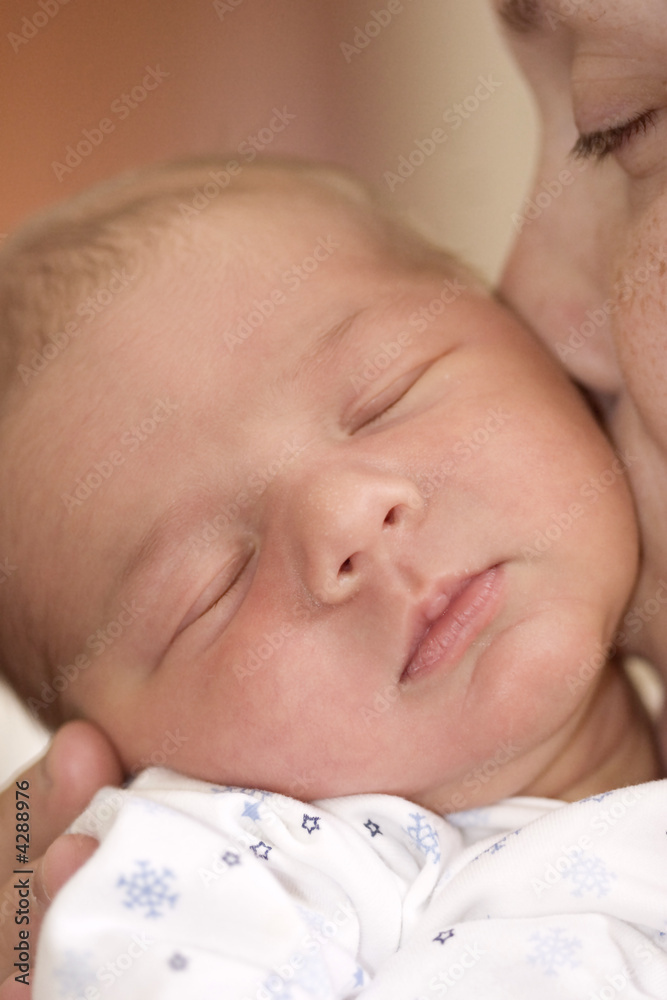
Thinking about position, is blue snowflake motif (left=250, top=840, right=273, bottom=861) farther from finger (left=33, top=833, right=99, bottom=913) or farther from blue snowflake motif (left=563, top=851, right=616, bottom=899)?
blue snowflake motif (left=563, top=851, right=616, bottom=899)

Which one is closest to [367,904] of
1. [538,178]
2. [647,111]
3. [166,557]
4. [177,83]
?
[166,557]


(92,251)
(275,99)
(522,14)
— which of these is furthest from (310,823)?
(275,99)

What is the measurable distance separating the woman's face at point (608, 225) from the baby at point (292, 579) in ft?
0.18

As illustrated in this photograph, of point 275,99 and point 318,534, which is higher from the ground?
point 275,99

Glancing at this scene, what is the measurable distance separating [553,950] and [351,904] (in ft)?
0.56

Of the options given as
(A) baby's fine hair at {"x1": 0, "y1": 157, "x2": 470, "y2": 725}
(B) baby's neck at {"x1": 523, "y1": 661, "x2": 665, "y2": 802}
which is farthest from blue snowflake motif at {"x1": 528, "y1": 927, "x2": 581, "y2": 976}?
(A) baby's fine hair at {"x1": 0, "y1": 157, "x2": 470, "y2": 725}

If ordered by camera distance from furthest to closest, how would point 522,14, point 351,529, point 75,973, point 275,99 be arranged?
point 275,99
point 522,14
point 351,529
point 75,973

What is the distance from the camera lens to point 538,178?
117cm

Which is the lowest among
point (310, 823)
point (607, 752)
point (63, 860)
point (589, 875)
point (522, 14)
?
point (607, 752)

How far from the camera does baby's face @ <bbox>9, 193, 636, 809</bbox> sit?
844 mm

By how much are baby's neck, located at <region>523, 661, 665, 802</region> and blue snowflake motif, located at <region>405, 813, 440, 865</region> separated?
157 mm

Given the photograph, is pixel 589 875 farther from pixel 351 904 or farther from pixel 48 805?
pixel 48 805

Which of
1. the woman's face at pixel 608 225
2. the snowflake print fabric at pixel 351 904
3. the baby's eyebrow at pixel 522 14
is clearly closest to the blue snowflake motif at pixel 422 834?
the snowflake print fabric at pixel 351 904

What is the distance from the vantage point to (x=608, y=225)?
1010 mm
